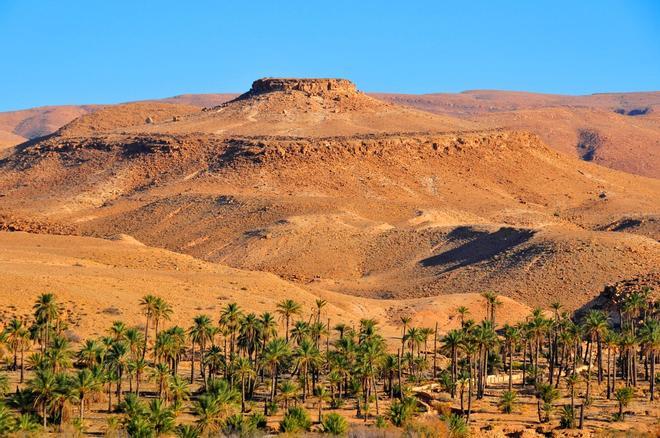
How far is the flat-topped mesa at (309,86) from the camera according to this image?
186375mm

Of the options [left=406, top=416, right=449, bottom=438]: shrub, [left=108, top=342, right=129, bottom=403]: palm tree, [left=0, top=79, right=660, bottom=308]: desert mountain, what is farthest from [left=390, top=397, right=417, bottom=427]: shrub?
[left=0, top=79, right=660, bottom=308]: desert mountain

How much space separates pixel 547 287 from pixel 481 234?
751 inches

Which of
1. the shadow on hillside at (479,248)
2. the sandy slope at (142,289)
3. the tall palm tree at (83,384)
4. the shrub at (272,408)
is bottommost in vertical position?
the shrub at (272,408)

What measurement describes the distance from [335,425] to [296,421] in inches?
85.7

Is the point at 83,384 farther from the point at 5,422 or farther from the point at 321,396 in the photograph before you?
the point at 321,396

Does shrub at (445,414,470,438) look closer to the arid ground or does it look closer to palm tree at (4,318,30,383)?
the arid ground

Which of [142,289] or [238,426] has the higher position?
[142,289]

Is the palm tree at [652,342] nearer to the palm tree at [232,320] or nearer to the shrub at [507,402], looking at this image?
the shrub at [507,402]

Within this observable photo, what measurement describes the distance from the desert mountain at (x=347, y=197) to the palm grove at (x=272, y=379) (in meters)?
27.6

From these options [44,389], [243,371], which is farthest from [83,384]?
[243,371]

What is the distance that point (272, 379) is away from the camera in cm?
5825

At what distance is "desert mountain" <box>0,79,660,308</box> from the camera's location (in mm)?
103188

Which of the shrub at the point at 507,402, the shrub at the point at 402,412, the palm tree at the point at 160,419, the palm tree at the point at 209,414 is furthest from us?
the shrub at the point at 507,402

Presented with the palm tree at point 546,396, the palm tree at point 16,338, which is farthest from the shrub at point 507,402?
the palm tree at point 16,338
